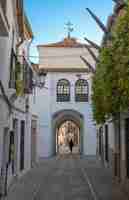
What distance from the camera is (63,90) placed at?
3325 cm

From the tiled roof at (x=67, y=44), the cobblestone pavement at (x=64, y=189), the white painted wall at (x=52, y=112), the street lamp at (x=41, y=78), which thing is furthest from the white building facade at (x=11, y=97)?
the tiled roof at (x=67, y=44)

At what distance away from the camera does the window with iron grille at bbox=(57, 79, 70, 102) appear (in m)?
33.1

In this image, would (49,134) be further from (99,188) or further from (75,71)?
(99,188)

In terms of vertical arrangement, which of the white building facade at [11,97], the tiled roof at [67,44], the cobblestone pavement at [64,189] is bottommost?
the cobblestone pavement at [64,189]

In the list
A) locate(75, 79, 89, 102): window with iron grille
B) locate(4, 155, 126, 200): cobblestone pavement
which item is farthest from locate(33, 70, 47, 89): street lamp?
locate(75, 79, 89, 102): window with iron grille

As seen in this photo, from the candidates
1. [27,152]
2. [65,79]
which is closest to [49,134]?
[65,79]

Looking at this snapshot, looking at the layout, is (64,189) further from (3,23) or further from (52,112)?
(52,112)

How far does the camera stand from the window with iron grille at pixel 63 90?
3309cm

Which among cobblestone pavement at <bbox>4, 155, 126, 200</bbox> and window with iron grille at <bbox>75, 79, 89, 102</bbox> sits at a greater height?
window with iron grille at <bbox>75, 79, 89, 102</bbox>

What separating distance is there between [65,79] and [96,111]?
18.3m

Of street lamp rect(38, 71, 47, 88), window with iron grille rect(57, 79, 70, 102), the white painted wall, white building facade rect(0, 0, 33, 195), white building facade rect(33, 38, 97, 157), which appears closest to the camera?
white building facade rect(0, 0, 33, 195)

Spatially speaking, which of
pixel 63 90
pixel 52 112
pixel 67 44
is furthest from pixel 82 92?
pixel 67 44

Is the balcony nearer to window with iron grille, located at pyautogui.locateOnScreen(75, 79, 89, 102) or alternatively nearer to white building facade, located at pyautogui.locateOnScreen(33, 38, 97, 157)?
white building facade, located at pyautogui.locateOnScreen(33, 38, 97, 157)

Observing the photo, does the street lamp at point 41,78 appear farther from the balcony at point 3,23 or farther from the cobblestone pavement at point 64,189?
the balcony at point 3,23
